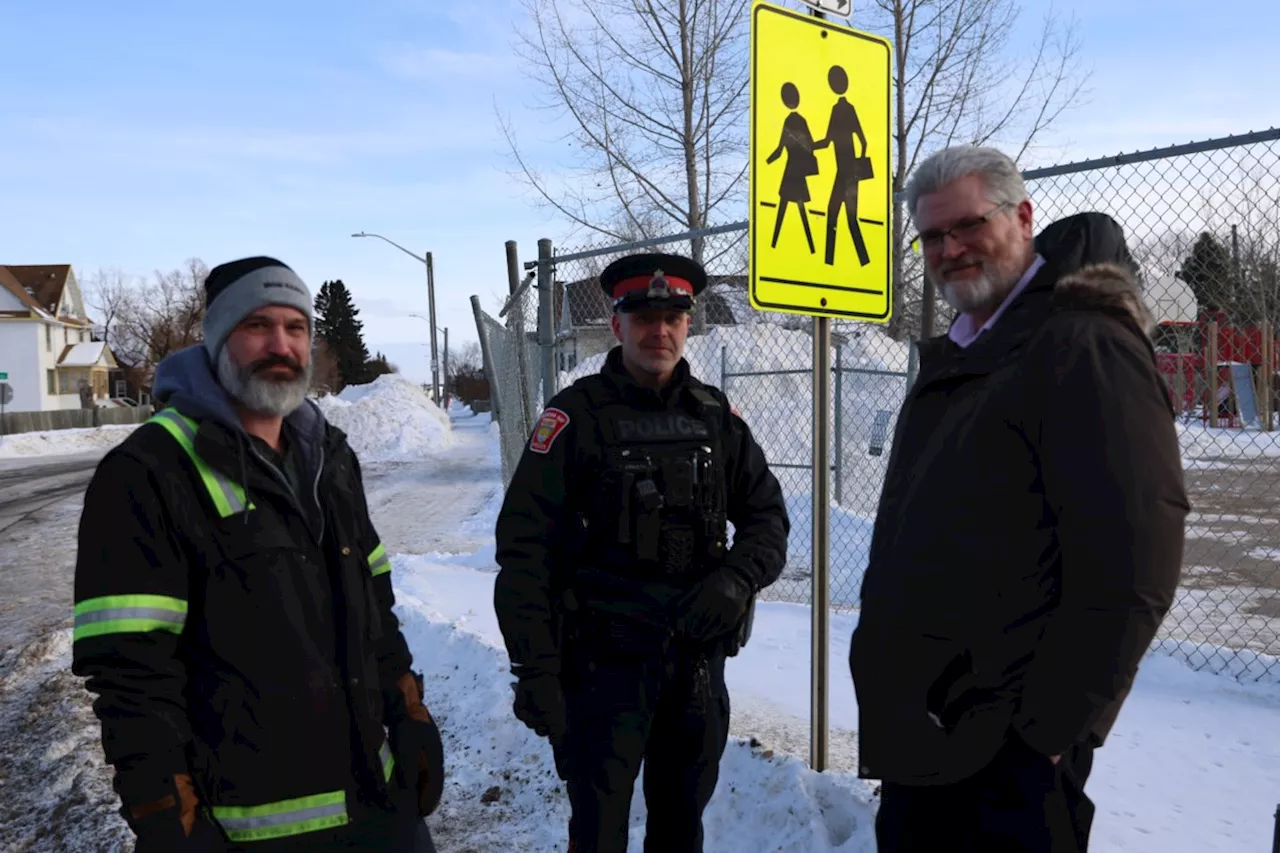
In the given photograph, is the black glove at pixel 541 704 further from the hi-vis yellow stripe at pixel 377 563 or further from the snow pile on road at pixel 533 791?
the snow pile on road at pixel 533 791

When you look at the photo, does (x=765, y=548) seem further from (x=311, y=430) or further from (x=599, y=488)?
(x=311, y=430)

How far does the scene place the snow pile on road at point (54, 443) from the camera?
2650 centimetres

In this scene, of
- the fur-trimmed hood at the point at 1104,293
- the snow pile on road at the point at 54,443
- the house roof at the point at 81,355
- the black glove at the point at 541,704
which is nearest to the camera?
the fur-trimmed hood at the point at 1104,293

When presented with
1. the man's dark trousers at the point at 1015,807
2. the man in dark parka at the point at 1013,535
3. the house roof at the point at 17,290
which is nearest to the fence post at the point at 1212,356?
the man in dark parka at the point at 1013,535

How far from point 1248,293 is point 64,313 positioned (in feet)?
217

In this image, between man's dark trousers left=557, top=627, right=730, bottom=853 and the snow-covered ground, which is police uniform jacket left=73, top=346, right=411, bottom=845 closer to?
man's dark trousers left=557, top=627, right=730, bottom=853

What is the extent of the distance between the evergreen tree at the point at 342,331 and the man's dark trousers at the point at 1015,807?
67.7m

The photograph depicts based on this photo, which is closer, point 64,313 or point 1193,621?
point 1193,621

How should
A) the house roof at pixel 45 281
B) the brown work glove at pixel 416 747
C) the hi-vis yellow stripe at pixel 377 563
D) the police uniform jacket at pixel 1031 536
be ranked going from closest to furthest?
the police uniform jacket at pixel 1031 536 < the brown work glove at pixel 416 747 < the hi-vis yellow stripe at pixel 377 563 < the house roof at pixel 45 281

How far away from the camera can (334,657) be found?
2066 millimetres

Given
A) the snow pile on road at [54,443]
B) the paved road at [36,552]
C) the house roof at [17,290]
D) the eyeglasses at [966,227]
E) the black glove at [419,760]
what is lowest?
the paved road at [36,552]

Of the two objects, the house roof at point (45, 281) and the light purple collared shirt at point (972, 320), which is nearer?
the light purple collared shirt at point (972, 320)

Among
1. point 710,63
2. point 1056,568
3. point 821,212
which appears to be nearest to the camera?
point 1056,568

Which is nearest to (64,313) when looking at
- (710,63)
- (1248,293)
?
(710,63)
